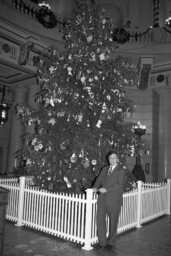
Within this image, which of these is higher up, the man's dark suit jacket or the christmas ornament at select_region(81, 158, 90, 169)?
the christmas ornament at select_region(81, 158, 90, 169)

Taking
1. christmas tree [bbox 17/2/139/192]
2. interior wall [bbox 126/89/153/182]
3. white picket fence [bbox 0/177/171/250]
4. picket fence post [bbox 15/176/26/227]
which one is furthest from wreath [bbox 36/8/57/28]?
picket fence post [bbox 15/176/26/227]

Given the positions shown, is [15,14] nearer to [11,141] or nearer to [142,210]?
[11,141]

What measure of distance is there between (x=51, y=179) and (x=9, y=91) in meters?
13.4

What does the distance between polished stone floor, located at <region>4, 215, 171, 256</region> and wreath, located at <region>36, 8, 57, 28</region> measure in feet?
42.1

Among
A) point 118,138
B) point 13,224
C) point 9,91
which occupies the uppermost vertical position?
point 9,91

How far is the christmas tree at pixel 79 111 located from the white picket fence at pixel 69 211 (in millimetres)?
609

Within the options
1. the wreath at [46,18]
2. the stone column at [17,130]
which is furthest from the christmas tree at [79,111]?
the stone column at [17,130]

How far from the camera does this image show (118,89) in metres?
8.42

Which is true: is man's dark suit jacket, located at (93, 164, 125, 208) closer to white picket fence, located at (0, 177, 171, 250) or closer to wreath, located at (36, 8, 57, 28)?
white picket fence, located at (0, 177, 171, 250)

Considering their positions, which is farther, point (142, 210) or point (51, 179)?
point (142, 210)

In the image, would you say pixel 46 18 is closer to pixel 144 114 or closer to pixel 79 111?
pixel 144 114

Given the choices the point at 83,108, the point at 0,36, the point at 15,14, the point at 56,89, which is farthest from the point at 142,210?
the point at 15,14

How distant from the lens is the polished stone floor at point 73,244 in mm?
5715

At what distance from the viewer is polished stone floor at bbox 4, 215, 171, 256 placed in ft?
18.7
